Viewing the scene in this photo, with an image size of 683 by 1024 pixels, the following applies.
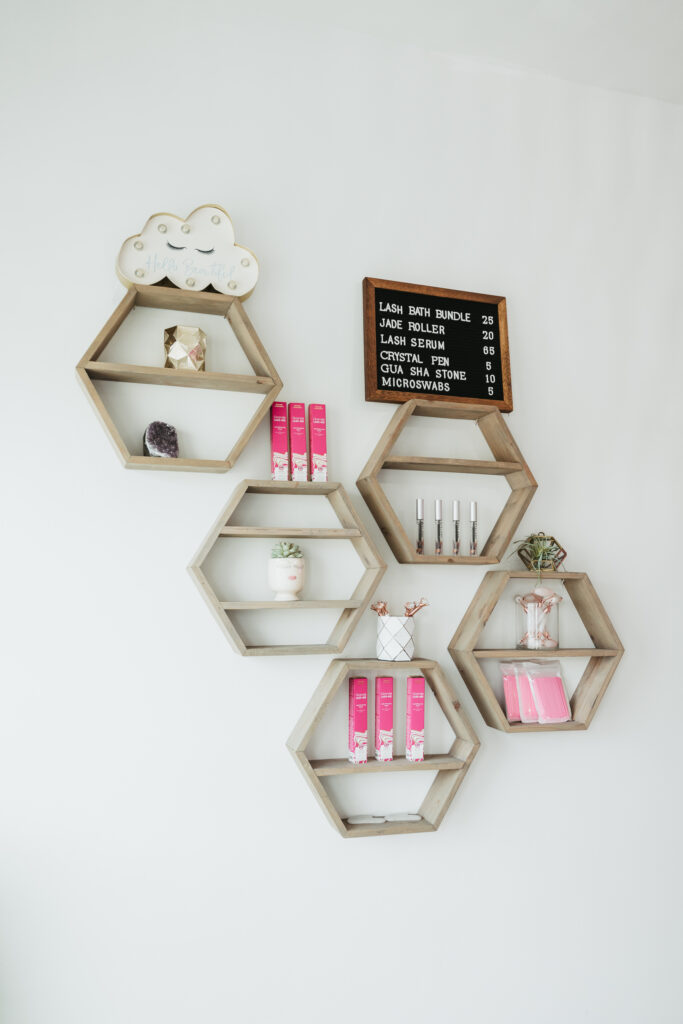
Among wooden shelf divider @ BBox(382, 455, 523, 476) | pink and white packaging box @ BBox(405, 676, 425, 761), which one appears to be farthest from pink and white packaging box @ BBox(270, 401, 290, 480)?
pink and white packaging box @ BBox(405, 676, 425, 761)

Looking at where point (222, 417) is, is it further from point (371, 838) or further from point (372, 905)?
point (372, 905)

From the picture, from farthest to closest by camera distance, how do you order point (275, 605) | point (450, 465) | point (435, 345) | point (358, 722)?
point (435, 345) → point (450, 465) → point (358, 722) → point (275, 605)

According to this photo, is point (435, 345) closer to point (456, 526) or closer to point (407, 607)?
point (456, 526)

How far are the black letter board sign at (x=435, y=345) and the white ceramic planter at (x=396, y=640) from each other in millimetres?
563

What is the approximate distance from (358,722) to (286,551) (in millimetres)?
440

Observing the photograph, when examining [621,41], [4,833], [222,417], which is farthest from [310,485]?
[621,41]

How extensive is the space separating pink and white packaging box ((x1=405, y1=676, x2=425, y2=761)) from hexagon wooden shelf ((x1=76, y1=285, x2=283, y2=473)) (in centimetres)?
70

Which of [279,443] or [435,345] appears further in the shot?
[435,345]

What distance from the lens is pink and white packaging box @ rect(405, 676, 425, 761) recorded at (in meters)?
1.79

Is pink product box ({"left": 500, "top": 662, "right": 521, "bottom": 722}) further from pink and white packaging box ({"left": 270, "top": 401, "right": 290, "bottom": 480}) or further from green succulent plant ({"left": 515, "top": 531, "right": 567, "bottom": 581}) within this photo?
pink and white packaging box ({"left": 270, "top": 401, "right": 290, "bottom": 480})

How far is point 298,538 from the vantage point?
72.2 inches

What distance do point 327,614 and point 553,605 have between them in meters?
0.65

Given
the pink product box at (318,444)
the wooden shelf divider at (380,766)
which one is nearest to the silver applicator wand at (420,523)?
the pink product box at (318,444)

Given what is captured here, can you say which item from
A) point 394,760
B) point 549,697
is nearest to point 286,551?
point 394,760
